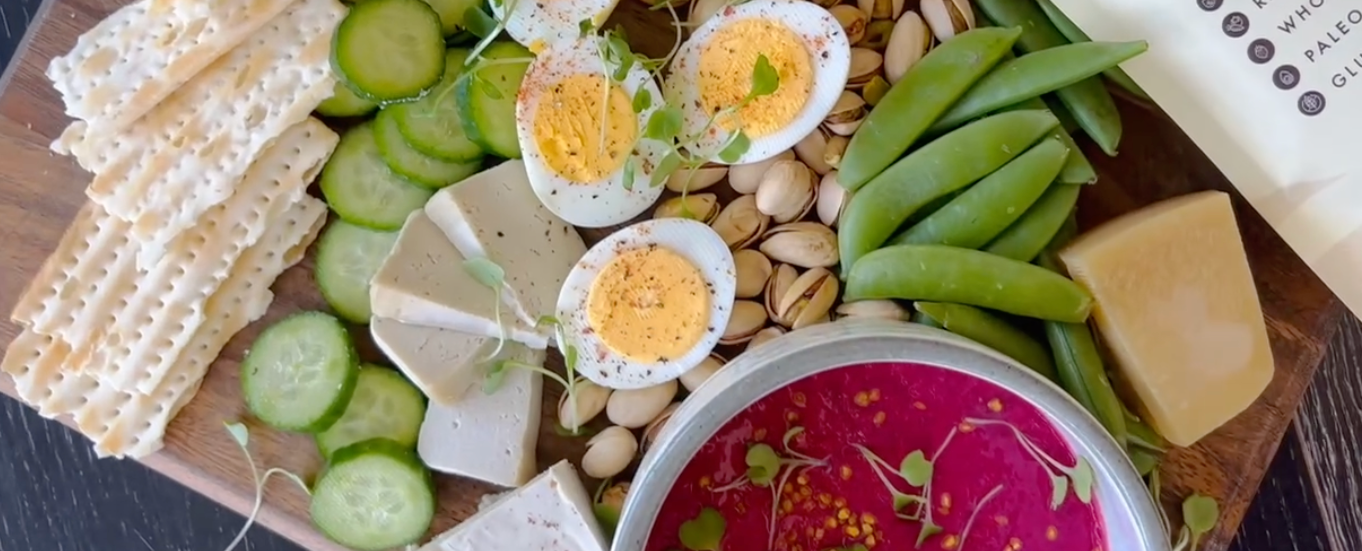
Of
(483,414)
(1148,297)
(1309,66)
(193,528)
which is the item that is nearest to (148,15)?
(483,414)

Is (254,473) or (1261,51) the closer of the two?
(1261,51)

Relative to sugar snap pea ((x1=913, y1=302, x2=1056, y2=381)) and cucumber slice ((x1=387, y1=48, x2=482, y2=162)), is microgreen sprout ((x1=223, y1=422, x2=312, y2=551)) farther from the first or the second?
sugar snap pea ((x1=913, y1=302, x2=1056, y2=381))

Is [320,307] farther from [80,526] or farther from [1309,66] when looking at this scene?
[1309,66]

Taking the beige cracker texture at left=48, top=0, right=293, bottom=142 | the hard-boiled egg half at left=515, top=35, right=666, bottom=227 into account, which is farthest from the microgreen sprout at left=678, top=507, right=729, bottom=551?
the beige cracker texture at left=48, top=0, right=293, bottom=142

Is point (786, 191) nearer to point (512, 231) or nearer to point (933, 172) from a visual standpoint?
point (933, 172)

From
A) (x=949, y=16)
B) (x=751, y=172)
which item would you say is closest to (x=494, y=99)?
(x=751, y=172)
